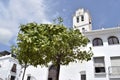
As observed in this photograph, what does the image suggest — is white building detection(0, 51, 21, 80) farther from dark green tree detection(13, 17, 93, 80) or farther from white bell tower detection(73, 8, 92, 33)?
white bell tower detection(73, 8, 92, 33)

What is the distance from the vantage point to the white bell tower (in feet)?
165

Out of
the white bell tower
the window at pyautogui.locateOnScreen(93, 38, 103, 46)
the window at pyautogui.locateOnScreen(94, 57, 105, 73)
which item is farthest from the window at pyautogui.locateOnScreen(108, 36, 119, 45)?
the white bell tower

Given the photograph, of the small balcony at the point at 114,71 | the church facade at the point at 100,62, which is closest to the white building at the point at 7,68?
the church facade at the point at 100,62

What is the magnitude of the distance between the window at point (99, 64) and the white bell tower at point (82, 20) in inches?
1191

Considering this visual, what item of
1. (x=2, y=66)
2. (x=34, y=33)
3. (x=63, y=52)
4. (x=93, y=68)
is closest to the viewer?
(x=34, y=33)

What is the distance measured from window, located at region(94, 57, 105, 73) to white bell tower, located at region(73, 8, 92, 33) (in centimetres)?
3026

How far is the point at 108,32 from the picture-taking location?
20859 millimetres

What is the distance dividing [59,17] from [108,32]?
30.2ft

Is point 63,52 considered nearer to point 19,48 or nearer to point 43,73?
point 19,48

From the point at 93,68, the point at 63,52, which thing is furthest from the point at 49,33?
the point at 93,68

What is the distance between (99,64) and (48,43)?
10.6 metres

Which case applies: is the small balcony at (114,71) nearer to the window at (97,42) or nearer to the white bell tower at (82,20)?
the window at (97,42)

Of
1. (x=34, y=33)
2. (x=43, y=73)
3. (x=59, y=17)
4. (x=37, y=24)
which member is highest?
(x=59, y=17)

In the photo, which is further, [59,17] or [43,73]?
[43,73]
